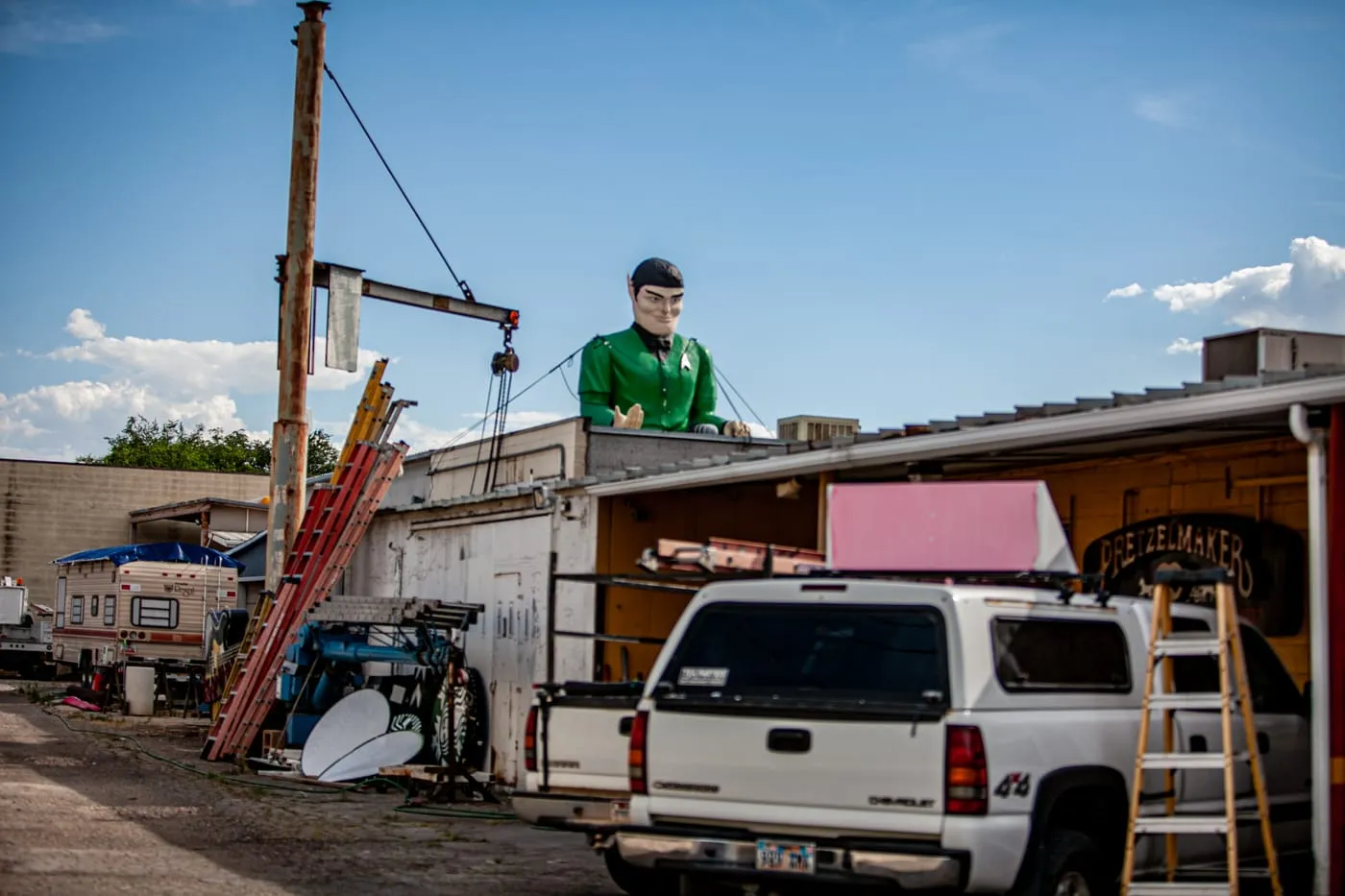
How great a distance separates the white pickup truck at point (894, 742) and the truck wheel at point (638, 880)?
1.18 metres

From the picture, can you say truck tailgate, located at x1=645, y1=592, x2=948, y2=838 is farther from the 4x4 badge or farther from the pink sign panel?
the pink sign panel

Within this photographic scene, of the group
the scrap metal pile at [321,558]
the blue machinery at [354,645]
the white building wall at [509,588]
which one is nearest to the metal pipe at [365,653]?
the blue machinery at [354,645]

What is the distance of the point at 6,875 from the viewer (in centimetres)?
999

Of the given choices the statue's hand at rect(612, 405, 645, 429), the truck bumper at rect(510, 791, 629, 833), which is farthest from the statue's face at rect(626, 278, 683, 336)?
the truck bumper at rect(510, 791, 629, 833)

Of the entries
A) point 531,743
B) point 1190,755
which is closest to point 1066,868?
point 1190,755

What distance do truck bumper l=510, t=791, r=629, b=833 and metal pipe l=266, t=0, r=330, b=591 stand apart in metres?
11.9

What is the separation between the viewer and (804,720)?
24.9 feet

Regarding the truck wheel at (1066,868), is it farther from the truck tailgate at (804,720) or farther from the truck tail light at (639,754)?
the truck tail light at (639,754)

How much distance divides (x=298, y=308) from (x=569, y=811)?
41.4 ft

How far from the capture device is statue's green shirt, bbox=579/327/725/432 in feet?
66.2

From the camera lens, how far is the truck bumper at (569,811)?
949 cm

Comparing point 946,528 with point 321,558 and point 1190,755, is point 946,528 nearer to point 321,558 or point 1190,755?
point 1190,755

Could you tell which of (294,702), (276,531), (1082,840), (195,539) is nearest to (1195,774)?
(1082,840)

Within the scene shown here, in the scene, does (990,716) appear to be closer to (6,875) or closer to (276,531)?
(6,875)
